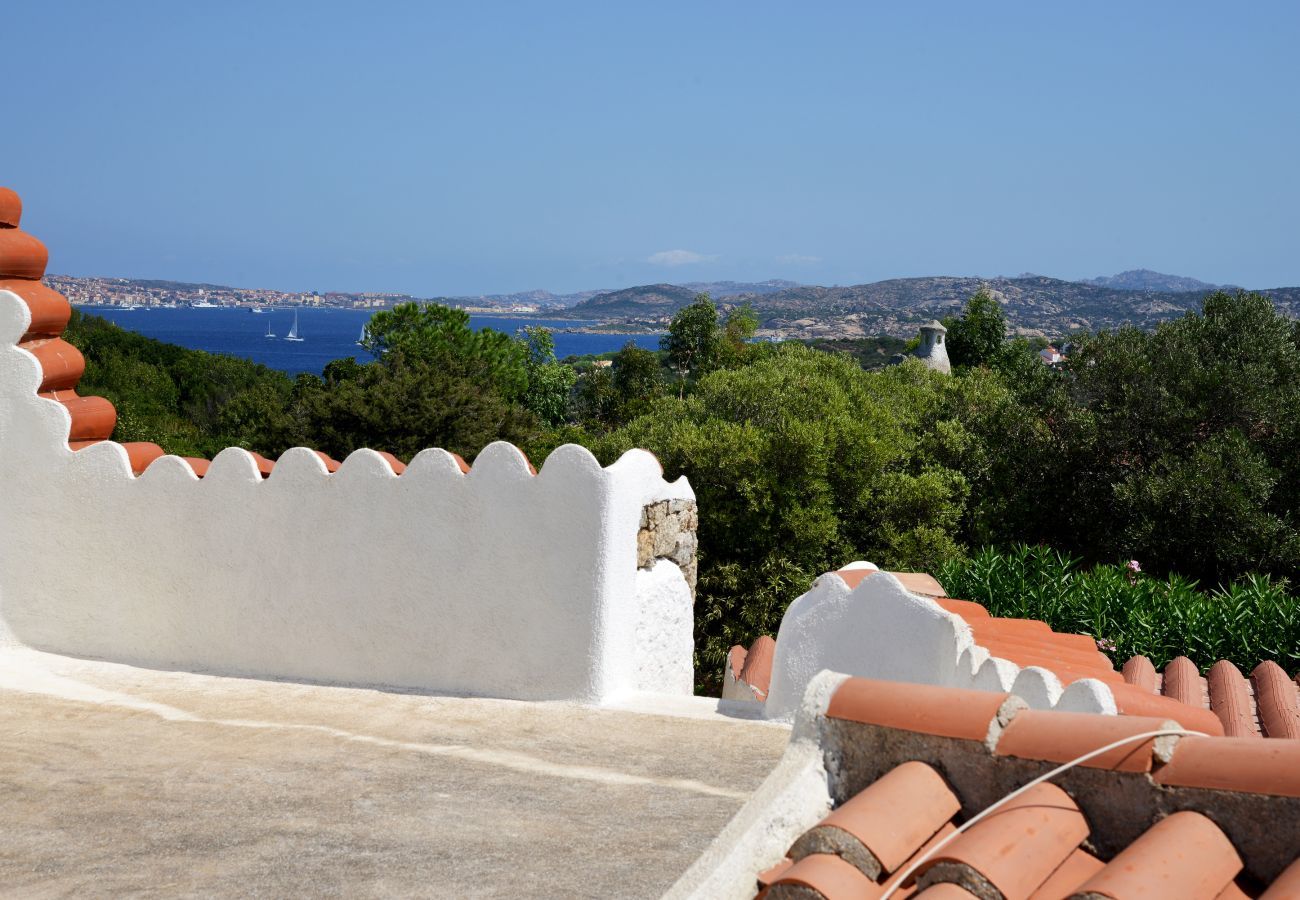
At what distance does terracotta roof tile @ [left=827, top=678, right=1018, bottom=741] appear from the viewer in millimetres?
3021

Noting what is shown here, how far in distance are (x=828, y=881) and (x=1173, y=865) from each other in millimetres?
711

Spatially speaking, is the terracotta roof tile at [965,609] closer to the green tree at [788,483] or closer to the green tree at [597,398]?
the green tree at [788,483]

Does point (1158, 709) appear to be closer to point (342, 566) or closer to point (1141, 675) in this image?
point (1141, 675)

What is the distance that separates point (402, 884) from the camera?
14.2 ft

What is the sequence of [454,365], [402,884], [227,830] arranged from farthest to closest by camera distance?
[454,365] → [227,830] → [402,884]

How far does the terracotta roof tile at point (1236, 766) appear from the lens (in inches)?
104

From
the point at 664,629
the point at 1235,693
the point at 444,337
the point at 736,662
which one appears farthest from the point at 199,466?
the point at 444,337

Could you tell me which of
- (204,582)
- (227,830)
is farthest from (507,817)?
(204,582)

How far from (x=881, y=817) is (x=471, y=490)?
15.5 feet

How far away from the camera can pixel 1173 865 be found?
8.29 feet

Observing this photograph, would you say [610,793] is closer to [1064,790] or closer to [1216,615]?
[1064,790]

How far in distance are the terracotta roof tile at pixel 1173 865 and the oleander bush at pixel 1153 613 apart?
8978 mm

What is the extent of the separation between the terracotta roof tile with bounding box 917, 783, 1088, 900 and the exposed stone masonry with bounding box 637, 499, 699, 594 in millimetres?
4756

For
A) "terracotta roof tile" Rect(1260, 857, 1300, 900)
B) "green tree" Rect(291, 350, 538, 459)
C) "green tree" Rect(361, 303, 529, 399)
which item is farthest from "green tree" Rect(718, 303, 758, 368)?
"terracotta roof tile" Rect(1260, 857, 1300, 900)
